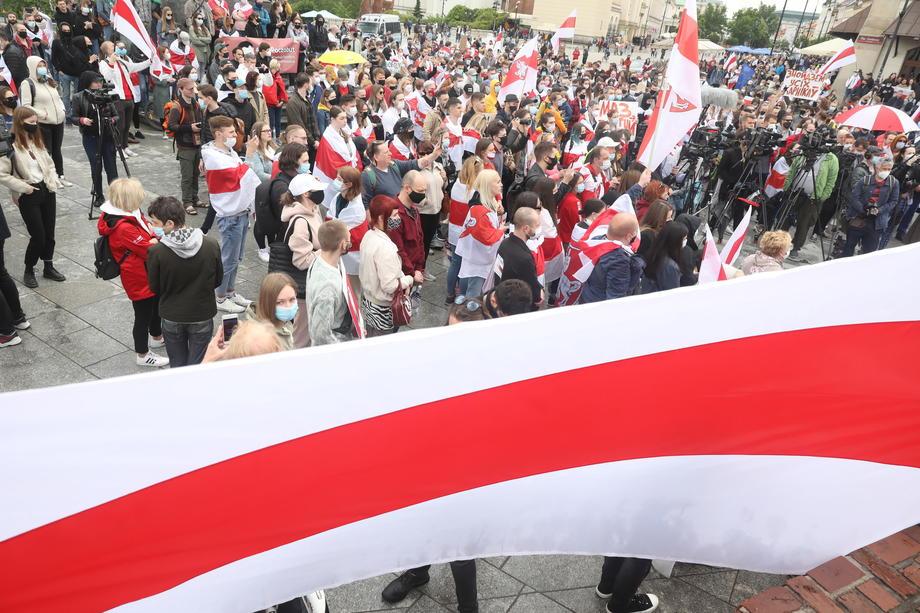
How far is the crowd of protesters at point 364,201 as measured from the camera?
4406 millimetres

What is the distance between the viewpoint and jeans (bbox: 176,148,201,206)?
26.8ft

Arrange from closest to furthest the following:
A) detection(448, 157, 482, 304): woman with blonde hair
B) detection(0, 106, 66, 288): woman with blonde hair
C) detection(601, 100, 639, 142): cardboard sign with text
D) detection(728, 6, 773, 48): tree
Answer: detection(0, 106, 66, 288): woman with blonde hair
detection(448, 157, 482, 304): woman with blonde hair
detection(601, 100, 639, 142): cardboard sign with text
detection(728, 6, 773, 48): tree

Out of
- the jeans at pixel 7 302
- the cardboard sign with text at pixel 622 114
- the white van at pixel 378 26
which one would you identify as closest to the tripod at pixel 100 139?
the jeans at pixel 7 302

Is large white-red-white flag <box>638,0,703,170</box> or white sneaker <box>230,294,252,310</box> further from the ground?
large white-red-white flag <box>638,0,703,170</box>

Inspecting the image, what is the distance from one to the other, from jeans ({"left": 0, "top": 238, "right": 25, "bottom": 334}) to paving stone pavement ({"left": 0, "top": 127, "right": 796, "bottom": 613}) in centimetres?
20

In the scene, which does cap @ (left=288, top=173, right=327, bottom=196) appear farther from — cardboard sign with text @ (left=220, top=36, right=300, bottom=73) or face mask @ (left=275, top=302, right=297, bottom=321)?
cardboard sign with text @ (left=220, top=36, right=300, bottom=73)

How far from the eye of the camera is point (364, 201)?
658cm

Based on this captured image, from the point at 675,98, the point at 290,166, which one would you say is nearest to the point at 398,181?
A: the point at 290,166

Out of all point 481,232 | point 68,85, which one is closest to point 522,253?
point 481,232

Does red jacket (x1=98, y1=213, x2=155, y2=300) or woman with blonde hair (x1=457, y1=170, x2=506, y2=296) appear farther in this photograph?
woman with blonde hair (x1=457, y1=170, x2=506, y2=296)

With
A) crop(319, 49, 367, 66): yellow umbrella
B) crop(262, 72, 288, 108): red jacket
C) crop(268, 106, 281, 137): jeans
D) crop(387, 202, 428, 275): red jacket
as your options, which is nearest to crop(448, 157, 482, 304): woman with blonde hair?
crop(387, 202, 428, 275): red jacket

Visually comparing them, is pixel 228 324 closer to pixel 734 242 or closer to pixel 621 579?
pixel 621 579

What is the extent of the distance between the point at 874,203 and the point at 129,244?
32.4 ft

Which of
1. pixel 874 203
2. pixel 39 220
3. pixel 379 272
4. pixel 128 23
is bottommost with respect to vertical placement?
pixel 39 220
